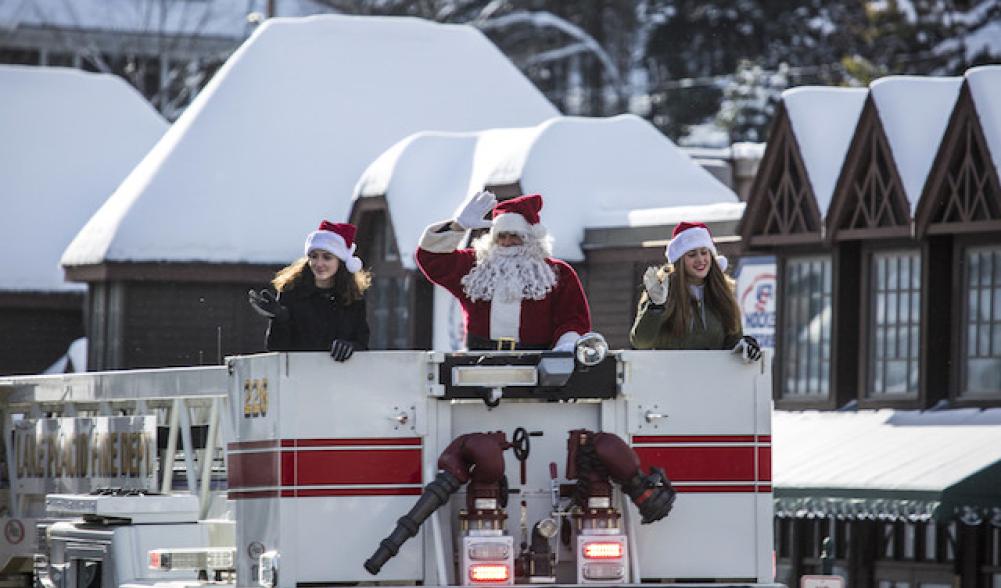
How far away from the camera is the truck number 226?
36.8 feet

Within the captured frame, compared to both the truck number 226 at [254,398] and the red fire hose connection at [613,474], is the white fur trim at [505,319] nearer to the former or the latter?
the red fire hose connection at [613,474]

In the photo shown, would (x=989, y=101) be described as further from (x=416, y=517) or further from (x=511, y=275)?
(x=416, y=517)

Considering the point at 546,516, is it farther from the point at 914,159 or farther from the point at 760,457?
the point at 914,159

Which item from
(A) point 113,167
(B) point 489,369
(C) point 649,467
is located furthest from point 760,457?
(A) point 113,167

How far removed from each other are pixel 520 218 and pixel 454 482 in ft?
5.85

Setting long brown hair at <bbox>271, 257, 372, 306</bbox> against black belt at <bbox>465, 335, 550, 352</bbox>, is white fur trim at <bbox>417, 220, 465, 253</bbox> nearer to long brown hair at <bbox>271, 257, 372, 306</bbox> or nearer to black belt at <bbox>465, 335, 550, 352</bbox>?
black belt at <bbox>465, 335, 550, 352</bbox>

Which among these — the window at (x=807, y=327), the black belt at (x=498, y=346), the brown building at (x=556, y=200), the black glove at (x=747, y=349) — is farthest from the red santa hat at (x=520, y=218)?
the brown building at (x=556, y=200)

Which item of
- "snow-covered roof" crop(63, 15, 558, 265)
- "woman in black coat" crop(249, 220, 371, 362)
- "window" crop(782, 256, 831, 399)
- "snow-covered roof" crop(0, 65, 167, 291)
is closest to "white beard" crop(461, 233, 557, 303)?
"woman in black coat" crop(249, 220, 371, 362)

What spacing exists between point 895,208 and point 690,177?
20.7 feet

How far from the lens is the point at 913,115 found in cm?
2312

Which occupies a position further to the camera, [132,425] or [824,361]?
[824,361]

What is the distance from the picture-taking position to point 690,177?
96.1ft

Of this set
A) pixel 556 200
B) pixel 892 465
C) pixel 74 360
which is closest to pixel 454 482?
pixel 892 465

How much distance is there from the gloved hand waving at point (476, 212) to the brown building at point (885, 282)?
9.09 meters
